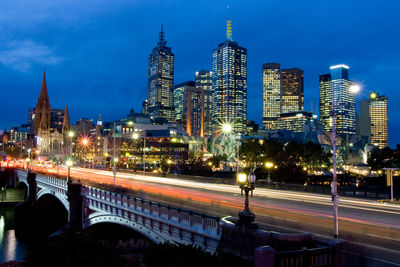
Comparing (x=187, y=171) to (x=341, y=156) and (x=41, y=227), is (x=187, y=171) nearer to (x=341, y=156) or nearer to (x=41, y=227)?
(x=41, y=227)

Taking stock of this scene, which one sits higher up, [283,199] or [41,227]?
[283,199]

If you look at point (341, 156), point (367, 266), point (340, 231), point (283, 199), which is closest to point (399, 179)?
point (283, 199)

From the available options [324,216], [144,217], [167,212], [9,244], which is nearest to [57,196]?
[9,244]

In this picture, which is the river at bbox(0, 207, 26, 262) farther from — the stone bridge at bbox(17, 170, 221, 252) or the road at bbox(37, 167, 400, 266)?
the road at bbox(37, 167, 400, 266)

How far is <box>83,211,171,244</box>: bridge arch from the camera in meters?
24.5

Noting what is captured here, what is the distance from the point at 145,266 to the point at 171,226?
8188 millimetres

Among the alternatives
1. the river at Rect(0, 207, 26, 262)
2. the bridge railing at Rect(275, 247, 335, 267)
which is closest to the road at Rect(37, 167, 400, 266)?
the bridge railing at Rect(275, 247, 335, 267)

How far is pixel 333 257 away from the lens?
13203 mm

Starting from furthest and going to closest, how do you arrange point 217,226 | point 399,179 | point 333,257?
point 399,179, point 217,226, point 333,257

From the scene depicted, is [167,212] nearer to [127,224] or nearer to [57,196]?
[127,224]

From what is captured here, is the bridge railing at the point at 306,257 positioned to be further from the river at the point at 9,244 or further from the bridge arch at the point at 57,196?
the river at the point at 9,244

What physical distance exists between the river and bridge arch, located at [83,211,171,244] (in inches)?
458

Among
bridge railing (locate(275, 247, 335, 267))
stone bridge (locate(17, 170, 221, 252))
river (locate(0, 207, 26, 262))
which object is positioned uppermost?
bridge railing (locate(275, 247, 335, 267))

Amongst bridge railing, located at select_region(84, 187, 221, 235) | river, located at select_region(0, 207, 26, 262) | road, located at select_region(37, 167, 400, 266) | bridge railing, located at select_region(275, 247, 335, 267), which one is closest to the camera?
bridge railing, located at select_region(275, 247, 335, 267)
